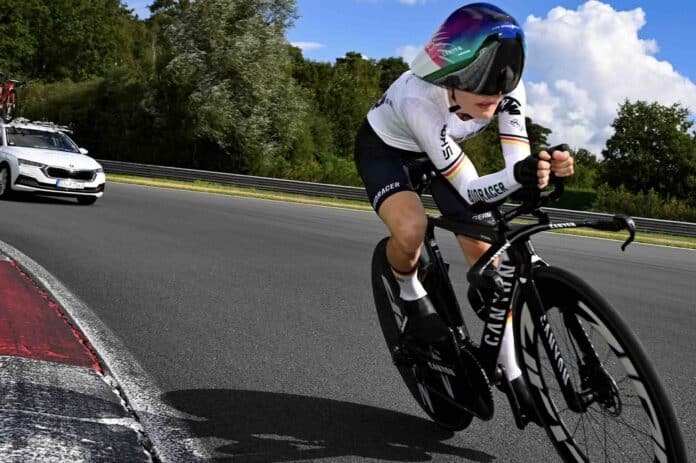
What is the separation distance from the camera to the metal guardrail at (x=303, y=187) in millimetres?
24375

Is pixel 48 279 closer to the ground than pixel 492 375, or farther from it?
closer to the ground

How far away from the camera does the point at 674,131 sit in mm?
74062

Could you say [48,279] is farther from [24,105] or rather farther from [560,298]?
[24,105]

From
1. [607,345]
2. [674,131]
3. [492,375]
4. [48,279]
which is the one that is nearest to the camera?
[607,345]

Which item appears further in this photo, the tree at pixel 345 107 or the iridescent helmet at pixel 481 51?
the tree at pixel 345 107

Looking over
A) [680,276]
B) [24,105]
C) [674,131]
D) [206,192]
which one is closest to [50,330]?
[680,276]

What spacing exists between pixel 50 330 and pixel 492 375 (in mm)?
3259

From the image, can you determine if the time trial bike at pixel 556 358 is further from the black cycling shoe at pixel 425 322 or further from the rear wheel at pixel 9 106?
the rear wheel at pixel 9 106

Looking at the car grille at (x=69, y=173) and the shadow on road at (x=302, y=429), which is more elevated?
the car grille at (x=69, y=173)

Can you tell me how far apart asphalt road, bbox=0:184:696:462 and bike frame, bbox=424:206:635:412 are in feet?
2.09

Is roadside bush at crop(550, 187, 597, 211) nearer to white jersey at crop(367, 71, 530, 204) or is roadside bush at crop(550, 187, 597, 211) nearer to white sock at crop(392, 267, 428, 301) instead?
white sock at crop(392, 267, 428, 301)

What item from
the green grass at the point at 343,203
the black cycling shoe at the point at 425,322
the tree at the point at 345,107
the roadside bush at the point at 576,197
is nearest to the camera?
the black cycling shoe at the point at 425,322

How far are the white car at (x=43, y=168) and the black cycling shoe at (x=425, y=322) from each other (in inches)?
533

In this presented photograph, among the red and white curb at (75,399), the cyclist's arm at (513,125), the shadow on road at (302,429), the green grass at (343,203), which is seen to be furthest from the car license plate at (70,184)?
the cyclist's arm at (513,125)
